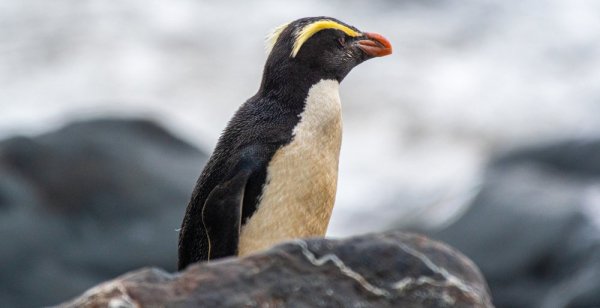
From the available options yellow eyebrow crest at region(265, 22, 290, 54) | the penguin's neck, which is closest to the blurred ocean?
yellow eyebrow crest at region(265, 22, 290, 54)

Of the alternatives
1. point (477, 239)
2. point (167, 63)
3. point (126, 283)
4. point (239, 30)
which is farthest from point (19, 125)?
point (126, 283)

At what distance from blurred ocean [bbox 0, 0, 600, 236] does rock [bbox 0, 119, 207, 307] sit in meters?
5.57

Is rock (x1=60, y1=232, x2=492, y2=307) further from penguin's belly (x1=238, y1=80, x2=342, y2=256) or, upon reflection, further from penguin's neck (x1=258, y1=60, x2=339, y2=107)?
penguin's neck (x1=258, y1=60, x2=339, y2=107)

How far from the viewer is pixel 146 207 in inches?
480

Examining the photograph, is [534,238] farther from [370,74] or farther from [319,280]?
[370,74]

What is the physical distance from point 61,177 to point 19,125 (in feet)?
30.1

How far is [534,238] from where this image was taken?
11805 millimetres

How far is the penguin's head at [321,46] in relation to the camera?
617 centimetres

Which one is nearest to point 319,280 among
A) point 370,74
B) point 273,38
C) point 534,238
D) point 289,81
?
point 289,81

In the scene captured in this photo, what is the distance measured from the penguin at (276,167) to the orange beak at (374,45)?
0.31m

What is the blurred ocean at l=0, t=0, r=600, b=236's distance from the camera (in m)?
20.6

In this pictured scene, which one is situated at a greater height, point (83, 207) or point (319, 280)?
point (83, 207)

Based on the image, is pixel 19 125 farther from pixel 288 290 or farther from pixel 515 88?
pixel 288 290

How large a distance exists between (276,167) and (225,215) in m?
0.35
